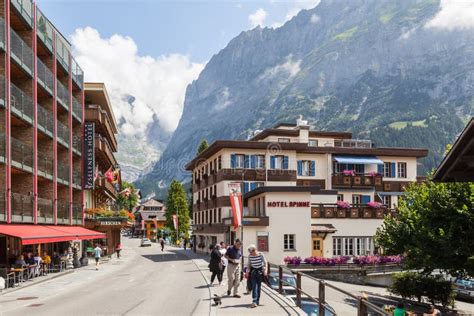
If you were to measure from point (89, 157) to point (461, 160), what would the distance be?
42.9 metres

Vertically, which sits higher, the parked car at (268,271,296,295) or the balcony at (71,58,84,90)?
the balcony at (71,58,84,90)

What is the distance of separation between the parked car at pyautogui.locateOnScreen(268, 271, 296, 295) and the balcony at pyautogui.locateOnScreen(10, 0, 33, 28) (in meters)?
21.9

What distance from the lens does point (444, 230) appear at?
106ft

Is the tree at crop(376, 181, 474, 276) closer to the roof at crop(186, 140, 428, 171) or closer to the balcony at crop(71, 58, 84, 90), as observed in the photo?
the roof at crop(186, 140, 428, 171)

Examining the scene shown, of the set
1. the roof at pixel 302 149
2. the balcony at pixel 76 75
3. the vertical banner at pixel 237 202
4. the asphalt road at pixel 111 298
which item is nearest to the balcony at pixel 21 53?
the asphalt road at pixel 111 298

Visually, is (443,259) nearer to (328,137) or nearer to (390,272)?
(390,272)

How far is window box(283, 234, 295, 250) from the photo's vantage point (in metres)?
49.0

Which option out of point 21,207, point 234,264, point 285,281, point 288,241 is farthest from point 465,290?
point 21,207

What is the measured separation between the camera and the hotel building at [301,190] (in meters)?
48.9

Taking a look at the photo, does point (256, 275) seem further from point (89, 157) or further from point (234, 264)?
point (89, 157)

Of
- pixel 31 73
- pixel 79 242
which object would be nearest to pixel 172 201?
pixel 79 242

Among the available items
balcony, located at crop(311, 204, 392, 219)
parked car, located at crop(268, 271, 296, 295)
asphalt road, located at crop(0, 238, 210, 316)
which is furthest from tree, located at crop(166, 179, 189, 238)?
parked car, located at crop(268, 271, 296, 295)

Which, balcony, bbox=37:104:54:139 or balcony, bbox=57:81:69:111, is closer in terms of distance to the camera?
balcony, bbox=37:104:54:139

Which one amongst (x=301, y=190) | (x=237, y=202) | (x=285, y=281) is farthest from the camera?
(x=301, y=190)
